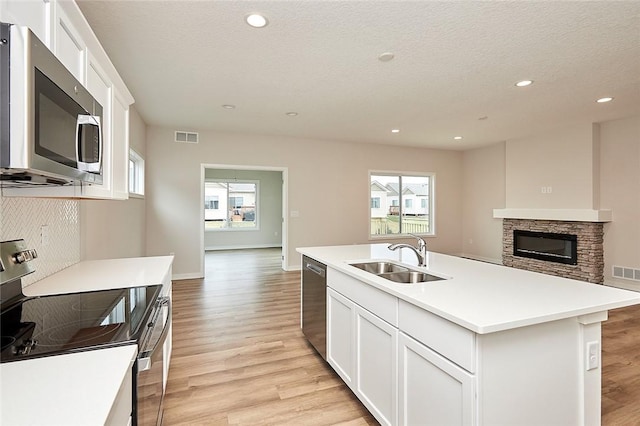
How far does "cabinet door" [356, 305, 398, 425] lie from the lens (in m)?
1.58

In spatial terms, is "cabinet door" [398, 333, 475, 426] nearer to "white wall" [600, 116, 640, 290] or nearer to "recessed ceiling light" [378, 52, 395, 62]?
"recessed ceiling light" [378, 52, 395, 62]

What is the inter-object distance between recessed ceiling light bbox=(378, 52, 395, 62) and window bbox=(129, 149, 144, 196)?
12.4 feet

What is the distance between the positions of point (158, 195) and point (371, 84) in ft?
13.3

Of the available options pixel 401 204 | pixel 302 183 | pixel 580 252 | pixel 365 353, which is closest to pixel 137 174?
pixel 302 183

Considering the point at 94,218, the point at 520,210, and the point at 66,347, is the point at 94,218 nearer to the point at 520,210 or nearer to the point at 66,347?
the point at 66,347

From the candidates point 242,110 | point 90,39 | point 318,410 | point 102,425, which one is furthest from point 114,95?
point 242,110

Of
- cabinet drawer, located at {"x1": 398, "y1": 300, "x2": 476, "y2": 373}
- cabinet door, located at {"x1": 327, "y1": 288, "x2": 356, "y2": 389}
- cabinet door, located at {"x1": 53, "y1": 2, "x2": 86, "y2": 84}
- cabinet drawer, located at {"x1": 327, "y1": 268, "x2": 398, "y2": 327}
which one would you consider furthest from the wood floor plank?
cabinet door, located at {"x1": 53, "y1": 2, "x2": 86, "y2": 84}

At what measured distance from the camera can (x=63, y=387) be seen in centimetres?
77

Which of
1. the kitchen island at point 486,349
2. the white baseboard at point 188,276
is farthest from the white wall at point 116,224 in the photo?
the kitchen island at point 486,349

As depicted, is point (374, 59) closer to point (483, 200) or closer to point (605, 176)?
point (605, 176)

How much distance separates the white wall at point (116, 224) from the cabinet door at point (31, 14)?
166 cm

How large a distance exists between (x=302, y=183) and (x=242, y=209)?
153 inches

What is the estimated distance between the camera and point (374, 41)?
8.27 ft

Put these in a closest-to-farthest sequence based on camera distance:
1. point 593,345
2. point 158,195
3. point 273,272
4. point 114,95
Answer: point 593,345
point 114,95
point 158,195
point 273,272
